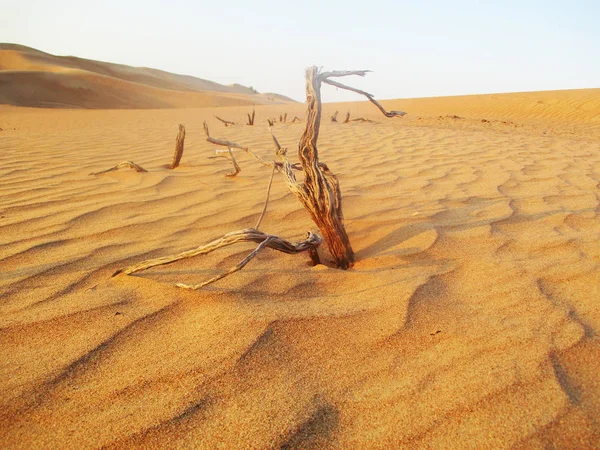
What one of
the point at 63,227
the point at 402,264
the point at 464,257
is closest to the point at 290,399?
the point at 402,264

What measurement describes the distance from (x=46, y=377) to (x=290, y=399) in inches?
24.1

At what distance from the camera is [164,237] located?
2.01m

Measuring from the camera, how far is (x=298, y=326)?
4.33 ft

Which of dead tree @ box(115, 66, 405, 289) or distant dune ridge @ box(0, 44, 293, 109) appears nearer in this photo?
dead tree @ box(115, 66, 405, 289)

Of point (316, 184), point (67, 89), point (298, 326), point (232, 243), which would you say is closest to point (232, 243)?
point (232, 243)

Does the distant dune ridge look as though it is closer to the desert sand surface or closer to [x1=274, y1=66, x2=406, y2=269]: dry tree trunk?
the desert sand surface

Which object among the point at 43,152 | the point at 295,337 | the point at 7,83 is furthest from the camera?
the point at 7,83

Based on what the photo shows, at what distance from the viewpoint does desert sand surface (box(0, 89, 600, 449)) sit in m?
0.97

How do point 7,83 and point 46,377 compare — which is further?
point 7,83

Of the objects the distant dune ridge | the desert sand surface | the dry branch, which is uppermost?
the distant dune ridge

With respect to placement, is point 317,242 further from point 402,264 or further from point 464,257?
point 464,257

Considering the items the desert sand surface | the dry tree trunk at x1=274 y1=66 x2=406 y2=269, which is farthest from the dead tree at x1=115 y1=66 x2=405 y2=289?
the desert sand surface

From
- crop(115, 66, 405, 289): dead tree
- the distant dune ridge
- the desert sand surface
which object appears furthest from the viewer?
the distant dune ridge

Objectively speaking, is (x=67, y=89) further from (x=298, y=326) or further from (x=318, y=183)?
(x=298, y=326)
